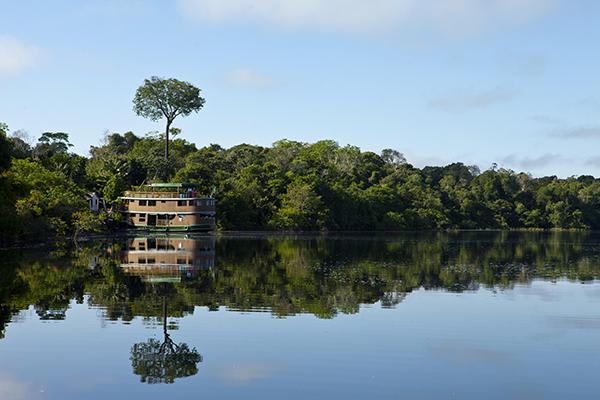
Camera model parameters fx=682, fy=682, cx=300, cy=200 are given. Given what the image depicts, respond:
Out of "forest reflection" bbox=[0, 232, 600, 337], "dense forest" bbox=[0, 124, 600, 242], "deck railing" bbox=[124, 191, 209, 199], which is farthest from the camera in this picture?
"deck railing" bbox=[124, 191, 209, 199]

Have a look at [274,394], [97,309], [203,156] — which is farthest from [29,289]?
[203,156]

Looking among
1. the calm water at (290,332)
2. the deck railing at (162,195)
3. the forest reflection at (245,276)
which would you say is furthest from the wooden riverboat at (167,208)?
the calm water at (290,332)

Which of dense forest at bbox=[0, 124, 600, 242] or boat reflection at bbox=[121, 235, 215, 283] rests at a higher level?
dense forest at bbox=[0, 124, 600, 242]

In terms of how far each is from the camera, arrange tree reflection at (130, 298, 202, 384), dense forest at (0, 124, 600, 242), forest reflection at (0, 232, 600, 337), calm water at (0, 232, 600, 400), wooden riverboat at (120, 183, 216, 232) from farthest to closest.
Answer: wooden riverboat at (120, 183, 216, 232) → dense forest at (0, 124, 600, 242) → forest reflection at (0, 232, 600, 337) → tree reflection at (130, 298, 202, 384) → calm water at (0, 232, 600, 400)

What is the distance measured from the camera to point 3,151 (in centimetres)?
5253

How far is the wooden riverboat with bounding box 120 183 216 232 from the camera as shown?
74.0 meters

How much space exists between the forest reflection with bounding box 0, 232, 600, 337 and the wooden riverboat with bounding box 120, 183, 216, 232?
20.6 metres

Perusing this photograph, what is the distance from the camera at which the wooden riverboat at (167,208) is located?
74000 mm

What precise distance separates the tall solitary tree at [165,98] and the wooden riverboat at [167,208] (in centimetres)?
1410

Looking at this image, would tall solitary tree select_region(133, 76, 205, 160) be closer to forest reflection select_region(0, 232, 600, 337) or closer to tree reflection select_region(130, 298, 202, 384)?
forest reflection select_region(0, 232, 600, 337)

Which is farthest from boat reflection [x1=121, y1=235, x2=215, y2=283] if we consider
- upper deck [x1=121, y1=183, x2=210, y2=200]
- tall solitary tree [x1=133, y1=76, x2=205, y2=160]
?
tall solitary tree [x1=133, y1=76, x2=205, y2=160]

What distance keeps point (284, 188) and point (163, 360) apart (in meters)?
75.3

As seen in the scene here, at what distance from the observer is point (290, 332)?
18891 millimetres

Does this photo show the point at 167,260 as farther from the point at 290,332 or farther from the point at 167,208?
the point at 167,208
